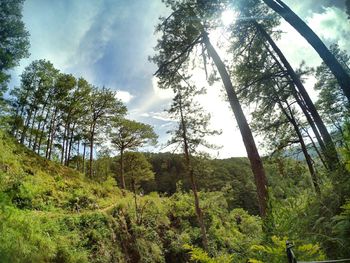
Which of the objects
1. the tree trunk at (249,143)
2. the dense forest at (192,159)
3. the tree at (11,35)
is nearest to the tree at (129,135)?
the dense forest at (192,159)

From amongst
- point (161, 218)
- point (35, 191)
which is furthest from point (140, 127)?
point (35, 191)

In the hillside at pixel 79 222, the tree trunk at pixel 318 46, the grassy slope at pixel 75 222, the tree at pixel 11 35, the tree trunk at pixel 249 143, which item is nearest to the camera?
the tree trunk at pixel 318 46

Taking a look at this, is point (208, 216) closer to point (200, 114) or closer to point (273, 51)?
point (200, 114)

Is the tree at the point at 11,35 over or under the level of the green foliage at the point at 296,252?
over

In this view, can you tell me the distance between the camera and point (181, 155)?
61.1ft

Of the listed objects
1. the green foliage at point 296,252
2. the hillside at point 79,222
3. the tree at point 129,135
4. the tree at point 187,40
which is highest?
the tree at point 129,135

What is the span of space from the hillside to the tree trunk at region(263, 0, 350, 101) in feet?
12.8

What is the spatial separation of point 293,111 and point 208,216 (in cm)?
1443

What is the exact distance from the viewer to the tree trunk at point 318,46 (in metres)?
5.74

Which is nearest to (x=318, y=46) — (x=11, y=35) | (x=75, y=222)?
(x=75, y=222)

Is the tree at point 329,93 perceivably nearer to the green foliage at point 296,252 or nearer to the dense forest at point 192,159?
the dense forest at point 192,159

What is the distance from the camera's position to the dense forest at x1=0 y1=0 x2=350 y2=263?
13.5ft

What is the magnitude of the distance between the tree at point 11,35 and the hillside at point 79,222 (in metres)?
5.45

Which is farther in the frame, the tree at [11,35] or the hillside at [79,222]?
the tree at [11,35]
